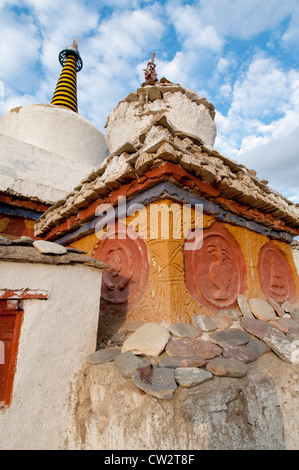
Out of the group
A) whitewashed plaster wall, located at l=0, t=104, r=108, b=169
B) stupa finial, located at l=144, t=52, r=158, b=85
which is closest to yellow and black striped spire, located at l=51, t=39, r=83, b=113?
whitewashed plaster wall, located at l=0, t=104, r=108, b=169

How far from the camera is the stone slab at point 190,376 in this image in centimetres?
136

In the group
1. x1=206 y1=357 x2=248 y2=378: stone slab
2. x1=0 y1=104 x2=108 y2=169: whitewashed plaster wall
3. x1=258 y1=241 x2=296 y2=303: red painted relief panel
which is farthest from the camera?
x1=0 y1=104 x2=108 y2=169: whitewashed plaster wall

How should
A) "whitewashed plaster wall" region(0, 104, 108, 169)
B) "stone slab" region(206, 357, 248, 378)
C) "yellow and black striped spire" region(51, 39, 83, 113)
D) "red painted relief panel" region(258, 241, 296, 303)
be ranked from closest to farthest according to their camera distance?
"stone slab" region(206, 357, 248, 378)
"red painted relief panel" region(258, 241, 296, 303)
"whitewashed plaster wall" region(0, 104, 108, 169)
"yellow and black striped spire" region(51, 39, 83, 113)

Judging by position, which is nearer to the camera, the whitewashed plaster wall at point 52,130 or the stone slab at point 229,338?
the stone slab at point 229,338

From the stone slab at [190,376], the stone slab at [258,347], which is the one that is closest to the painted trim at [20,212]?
the stone slab at [190,376]

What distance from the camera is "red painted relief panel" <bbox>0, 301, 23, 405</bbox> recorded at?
61.2 inches

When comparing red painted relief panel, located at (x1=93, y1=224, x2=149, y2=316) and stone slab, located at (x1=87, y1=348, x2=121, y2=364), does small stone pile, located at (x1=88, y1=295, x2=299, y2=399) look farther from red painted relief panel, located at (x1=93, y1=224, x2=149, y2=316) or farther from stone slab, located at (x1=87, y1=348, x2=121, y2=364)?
red painted relief panel, located at (x1=93, y1=224, x2=149, y2=316)

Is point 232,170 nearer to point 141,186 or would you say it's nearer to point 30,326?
point 141,186

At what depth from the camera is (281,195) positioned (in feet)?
12.9

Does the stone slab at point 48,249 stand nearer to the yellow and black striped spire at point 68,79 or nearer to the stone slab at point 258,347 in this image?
the stone slab at point 258,347

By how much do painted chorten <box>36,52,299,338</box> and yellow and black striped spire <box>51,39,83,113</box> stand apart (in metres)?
8.52

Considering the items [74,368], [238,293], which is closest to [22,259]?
[74,368]

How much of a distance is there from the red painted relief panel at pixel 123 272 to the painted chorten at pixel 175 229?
0.04 ft

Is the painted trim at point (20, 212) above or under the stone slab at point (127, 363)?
above
